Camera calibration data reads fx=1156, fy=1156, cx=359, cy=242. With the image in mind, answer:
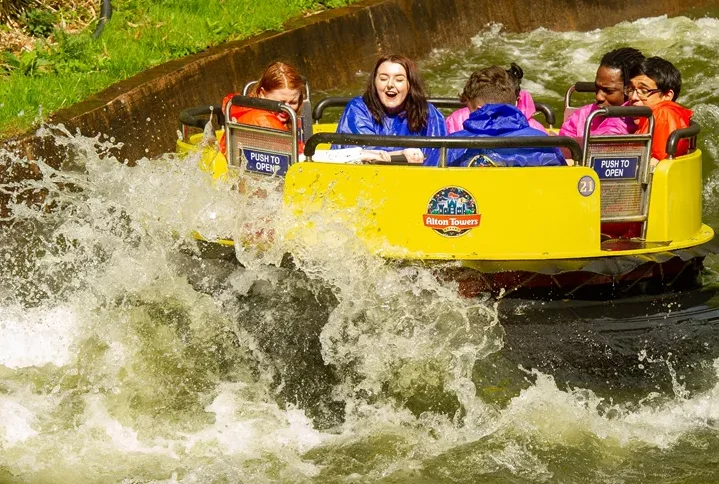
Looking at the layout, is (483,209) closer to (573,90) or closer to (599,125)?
(599,125)

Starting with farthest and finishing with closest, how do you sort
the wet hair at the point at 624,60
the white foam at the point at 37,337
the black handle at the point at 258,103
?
the wet hair at the point at 624,60, the black handle at the point at 258,103, the white foam at the point at 37,337

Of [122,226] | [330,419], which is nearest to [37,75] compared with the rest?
[122,226]

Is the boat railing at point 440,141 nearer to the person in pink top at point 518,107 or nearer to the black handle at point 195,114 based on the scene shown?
the person in pink top at point 518,107

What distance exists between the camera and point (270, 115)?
6.44 meters

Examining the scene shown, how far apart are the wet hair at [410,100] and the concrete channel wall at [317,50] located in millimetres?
2596

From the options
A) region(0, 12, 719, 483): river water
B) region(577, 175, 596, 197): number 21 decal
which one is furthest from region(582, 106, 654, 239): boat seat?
region(0, 12, 719, 483): river water

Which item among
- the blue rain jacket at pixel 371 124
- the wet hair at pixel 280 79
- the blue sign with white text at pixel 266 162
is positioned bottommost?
the blue sign with white text at pixel 266 162

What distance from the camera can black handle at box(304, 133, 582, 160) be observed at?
5.58 m

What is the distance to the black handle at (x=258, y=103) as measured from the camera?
590 cm

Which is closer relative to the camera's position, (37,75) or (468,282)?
(468,282)

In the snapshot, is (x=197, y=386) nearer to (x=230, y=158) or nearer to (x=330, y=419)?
(x=330, y=419)

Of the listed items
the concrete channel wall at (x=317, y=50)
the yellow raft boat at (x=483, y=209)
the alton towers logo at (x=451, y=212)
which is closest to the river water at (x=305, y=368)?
the yellow raft boat at (x=483, y=209)

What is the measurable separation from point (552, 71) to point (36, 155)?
6.31m

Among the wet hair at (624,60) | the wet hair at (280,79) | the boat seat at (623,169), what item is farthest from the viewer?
the wet hair at (624,60)
